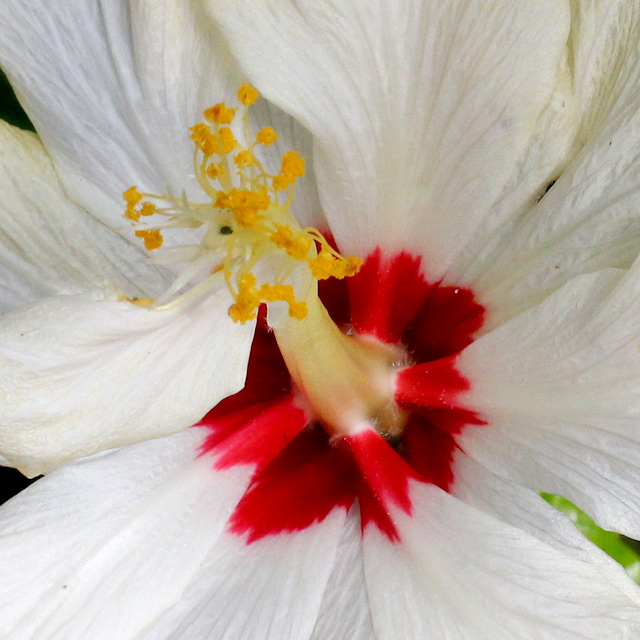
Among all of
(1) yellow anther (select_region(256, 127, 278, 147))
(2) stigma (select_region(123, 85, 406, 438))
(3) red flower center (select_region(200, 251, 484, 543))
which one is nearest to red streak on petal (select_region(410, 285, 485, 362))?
(3) red flower center (select_region(200, 251, 484, 543))

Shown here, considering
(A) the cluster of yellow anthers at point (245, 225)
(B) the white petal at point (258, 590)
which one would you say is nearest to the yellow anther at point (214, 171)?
(A) the cluster of yellow anthers at point (245, 225)

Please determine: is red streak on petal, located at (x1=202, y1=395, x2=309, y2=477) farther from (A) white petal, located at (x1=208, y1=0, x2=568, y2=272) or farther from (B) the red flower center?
(A) white petal, located at (x1=208, y1=0, x2=568, y2=272)

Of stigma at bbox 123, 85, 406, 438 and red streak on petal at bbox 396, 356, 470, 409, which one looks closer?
stigma at bbox 123, 85, 406, 438

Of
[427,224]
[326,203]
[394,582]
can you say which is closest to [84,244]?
[326,203]

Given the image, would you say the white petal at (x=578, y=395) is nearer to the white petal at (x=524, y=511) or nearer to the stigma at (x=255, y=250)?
the white petal at (x=524, y=511)

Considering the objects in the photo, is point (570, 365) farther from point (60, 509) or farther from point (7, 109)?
point (7, 109)

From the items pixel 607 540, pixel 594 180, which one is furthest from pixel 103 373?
pixel 607 540

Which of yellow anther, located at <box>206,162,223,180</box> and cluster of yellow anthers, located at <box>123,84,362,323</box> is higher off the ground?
yellow anther, located at <box>206,162,223,180</box>
